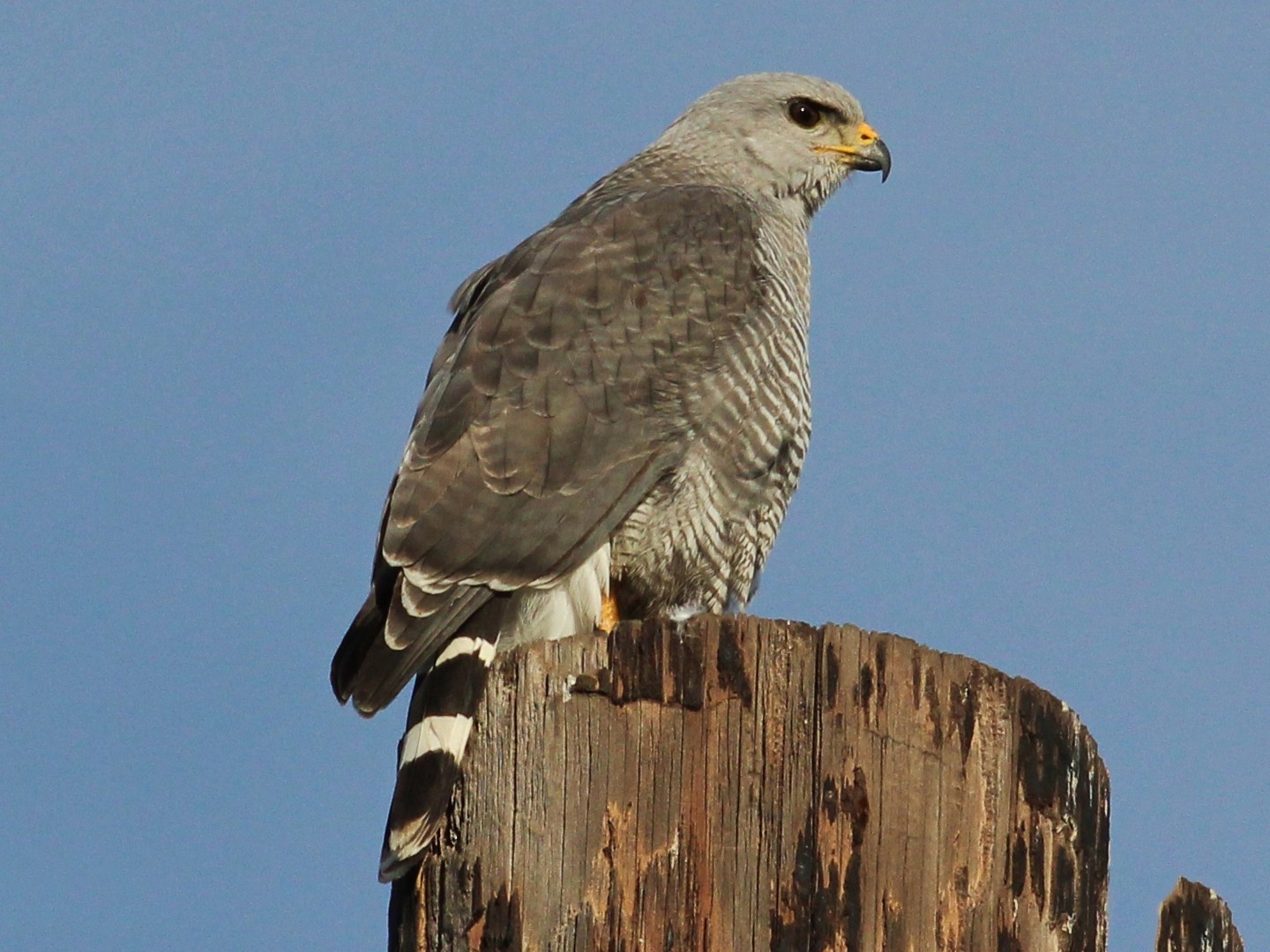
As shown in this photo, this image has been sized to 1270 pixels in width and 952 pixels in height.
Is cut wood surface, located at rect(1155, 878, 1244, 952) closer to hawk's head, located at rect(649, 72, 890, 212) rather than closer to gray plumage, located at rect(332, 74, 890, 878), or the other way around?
gray plumage, located at rect(332, 74, 890, 878)

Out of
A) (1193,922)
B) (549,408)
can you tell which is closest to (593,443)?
(549,408)

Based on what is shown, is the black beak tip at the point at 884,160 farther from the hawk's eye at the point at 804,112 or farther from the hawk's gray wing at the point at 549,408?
the hawk's gray wing at the point at 549,408

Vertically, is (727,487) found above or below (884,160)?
below

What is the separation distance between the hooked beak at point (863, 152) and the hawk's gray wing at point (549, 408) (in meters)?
1.06

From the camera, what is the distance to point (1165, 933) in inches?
147

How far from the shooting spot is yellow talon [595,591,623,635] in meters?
5.62

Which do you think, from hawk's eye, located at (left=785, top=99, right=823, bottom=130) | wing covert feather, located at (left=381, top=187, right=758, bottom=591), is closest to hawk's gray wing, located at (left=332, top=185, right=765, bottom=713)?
wing covert feather, located at (left=381, top=187, right=758, bottom=591)

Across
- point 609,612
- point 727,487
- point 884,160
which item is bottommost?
point 609,612

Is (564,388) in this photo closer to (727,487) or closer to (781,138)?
(727,487)

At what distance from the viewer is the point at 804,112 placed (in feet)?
24.7

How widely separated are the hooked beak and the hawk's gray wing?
1062 millimetres

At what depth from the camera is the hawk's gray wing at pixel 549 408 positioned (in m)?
4.84

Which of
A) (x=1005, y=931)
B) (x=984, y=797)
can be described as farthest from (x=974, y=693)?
(x=1005, y=931)

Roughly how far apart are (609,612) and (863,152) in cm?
269
